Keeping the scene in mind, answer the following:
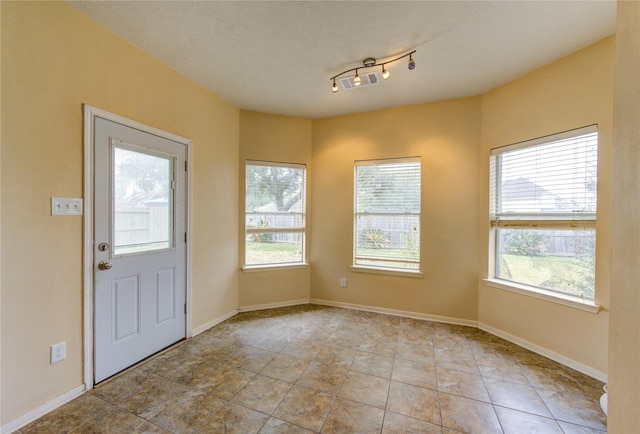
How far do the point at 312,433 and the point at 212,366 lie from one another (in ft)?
3.72

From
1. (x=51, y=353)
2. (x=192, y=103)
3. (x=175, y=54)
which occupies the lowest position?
(x=51, y=353)

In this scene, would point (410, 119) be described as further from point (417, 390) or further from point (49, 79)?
point (49, 79)

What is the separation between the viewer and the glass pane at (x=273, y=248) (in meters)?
3.71

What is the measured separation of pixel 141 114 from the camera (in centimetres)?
235

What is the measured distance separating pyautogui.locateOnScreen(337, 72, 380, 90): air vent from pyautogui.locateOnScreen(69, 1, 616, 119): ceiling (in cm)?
12

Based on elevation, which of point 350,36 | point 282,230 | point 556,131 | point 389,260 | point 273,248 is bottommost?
point 389,260

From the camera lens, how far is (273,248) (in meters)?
3.79

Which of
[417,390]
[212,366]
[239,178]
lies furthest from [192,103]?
[417,390]

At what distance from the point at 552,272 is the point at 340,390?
2227mm

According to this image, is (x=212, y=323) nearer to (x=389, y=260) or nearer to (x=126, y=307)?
(x=126, y=307)

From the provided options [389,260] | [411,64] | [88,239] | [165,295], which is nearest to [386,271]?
[389,260]

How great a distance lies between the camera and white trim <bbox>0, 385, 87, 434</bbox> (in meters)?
1.60

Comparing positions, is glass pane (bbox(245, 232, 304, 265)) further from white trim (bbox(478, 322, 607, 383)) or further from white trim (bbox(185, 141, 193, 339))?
white trim (bbox(478, 322, 607, 383))

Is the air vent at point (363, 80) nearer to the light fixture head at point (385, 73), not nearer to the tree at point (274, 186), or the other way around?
the light fixture head at point (385, 73)
